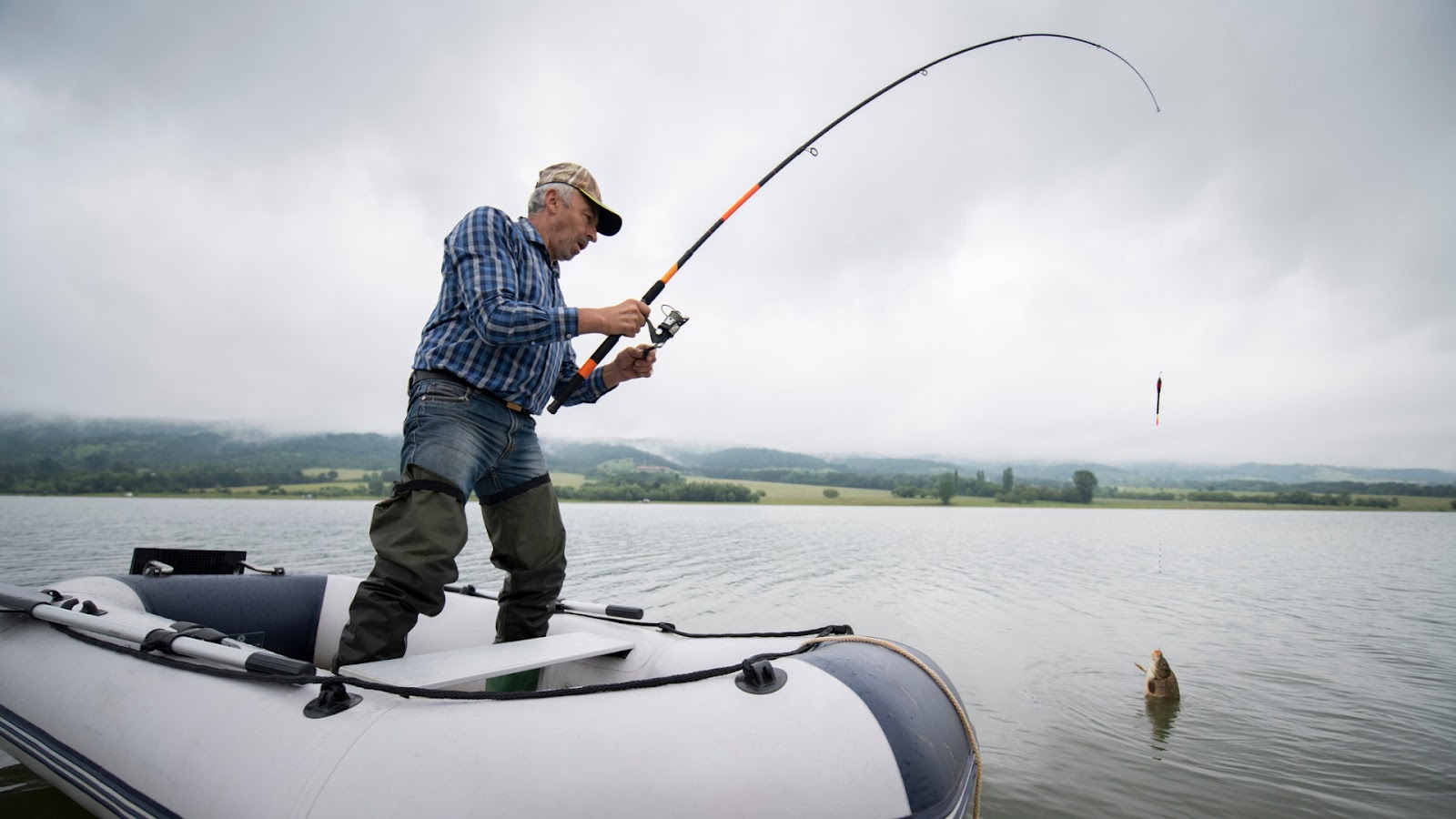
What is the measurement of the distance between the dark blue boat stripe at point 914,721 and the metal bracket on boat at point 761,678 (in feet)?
0.54

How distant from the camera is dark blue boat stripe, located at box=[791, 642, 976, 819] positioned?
73.5 inches

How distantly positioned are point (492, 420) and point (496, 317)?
1.57ft

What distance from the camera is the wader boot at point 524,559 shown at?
3125 millimetres

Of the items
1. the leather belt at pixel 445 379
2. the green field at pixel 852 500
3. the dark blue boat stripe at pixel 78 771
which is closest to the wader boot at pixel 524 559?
the leather belt at pixel 445 379

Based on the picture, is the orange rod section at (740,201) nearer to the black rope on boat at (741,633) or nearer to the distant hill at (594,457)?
the black rope on boat at (741,633)

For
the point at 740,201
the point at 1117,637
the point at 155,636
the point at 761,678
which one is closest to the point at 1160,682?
the point at 1117,637

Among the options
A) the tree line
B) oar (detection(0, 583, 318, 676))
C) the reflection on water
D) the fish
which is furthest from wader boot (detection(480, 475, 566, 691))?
the tree line

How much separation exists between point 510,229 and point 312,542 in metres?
18.7

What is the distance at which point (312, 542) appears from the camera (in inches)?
707

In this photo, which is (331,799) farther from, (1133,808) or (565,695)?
(1133,808)

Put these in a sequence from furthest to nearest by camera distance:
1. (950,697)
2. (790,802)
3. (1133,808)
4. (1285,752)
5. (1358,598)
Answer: (1358,598), (1285,752), (1133,808), (950,697), (790,802)

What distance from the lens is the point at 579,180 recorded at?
125 inches

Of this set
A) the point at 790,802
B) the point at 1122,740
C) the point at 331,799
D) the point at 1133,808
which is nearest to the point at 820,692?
the point at 790,802

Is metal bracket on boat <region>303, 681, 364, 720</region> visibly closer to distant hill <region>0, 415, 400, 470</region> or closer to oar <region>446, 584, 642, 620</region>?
oar <region>446, 584, 642, 620</region>
